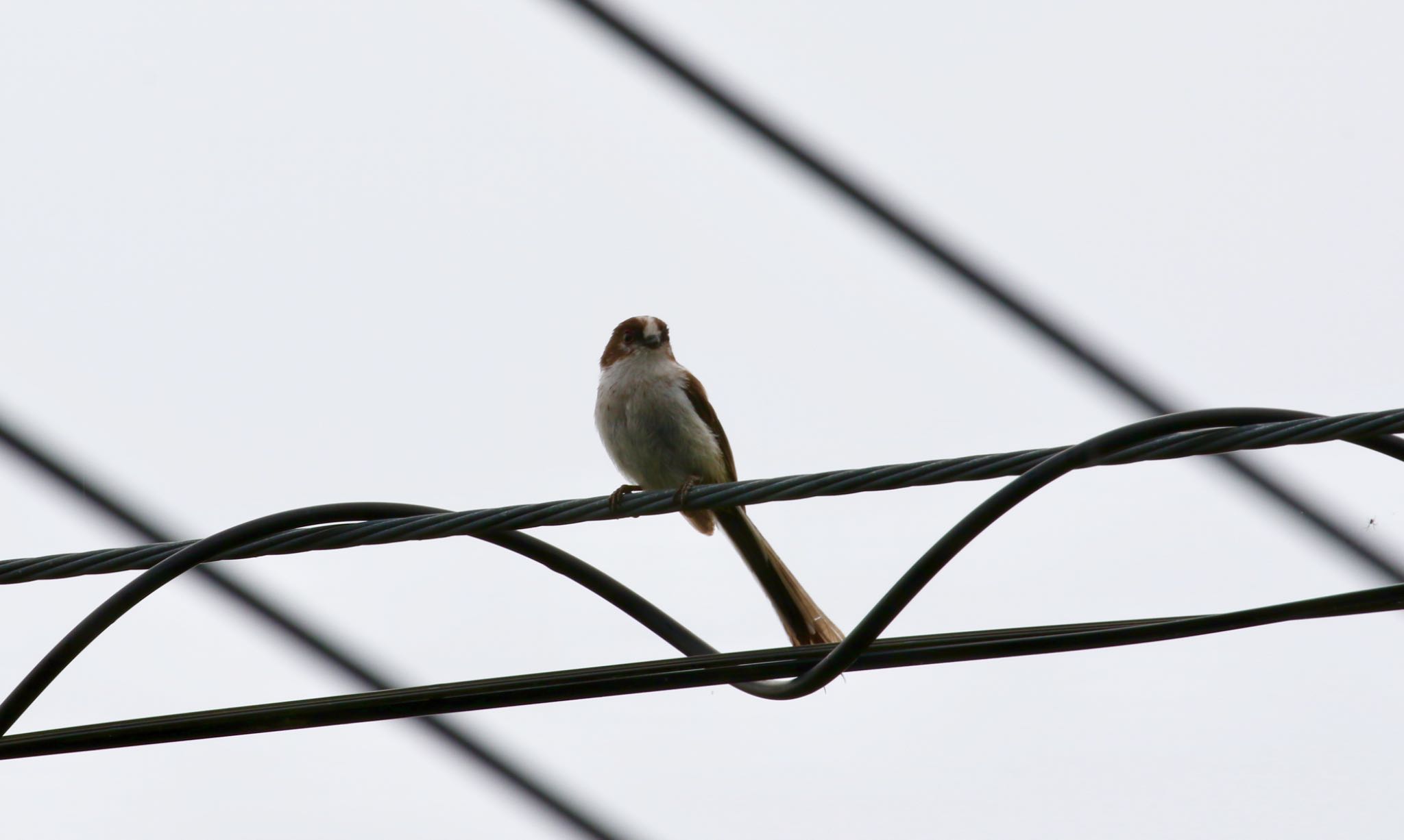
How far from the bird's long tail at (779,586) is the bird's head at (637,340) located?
112 centimetres

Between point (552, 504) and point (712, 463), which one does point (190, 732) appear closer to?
point (552, 504)

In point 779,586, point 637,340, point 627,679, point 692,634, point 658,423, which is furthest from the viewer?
point 637,340

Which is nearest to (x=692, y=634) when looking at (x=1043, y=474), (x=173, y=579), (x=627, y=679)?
(x=627, y=679)

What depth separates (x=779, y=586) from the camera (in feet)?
18.0

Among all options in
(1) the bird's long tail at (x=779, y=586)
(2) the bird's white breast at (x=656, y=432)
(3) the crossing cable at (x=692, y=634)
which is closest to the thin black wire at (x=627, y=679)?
(3) the crossing cable at (x=692, y=634)

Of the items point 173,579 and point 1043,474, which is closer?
point 1043,474

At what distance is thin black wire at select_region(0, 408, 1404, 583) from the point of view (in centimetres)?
269

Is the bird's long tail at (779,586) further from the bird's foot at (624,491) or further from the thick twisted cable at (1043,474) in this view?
the thick twisted cable at (1043,474)

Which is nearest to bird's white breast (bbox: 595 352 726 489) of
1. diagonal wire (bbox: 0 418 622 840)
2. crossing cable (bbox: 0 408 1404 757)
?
diagonal wire (bbox: 0 418 622 840)

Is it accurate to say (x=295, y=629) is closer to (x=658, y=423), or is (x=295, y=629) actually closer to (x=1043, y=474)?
(x=658, y=423)

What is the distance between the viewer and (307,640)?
19.3 feet

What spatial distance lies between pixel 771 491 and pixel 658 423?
2.99m

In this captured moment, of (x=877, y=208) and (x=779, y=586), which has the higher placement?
(x=877, y=208)

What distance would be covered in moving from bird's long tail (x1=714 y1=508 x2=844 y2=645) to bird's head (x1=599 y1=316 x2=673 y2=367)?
1123 millimetres
